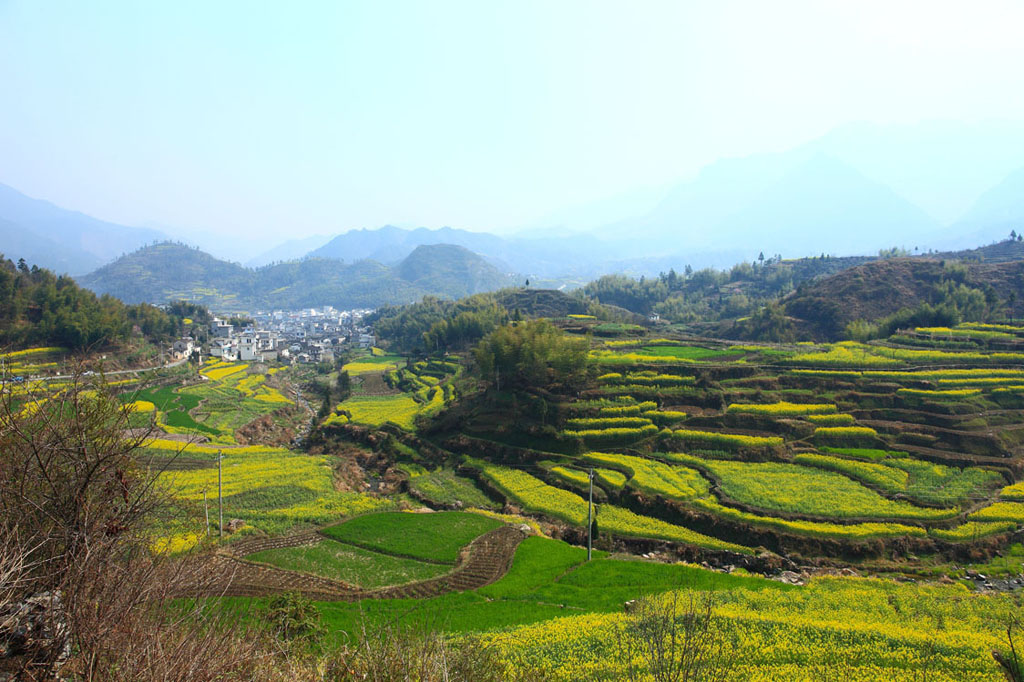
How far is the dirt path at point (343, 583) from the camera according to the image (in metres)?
20.3

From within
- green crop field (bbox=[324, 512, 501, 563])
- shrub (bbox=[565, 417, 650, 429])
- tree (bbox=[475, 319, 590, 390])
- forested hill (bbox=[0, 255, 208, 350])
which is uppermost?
forested hill (bbox=[0, 255, 208, 350])

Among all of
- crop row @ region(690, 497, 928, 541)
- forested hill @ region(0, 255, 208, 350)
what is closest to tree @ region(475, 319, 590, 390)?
crop row @ region(690, 497, 928, 541)

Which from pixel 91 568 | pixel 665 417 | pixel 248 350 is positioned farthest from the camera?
pixel 248 350

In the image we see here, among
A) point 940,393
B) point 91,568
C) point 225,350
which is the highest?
point 91,568

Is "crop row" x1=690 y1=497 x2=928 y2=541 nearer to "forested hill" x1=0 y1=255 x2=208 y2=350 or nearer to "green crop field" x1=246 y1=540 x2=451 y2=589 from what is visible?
"green crop field" x1=246 y1=540 x2=451 y2=589

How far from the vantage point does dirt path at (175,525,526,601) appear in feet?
66.5

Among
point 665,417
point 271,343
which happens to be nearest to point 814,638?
point 665,417

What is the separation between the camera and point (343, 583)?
Answer: 21.1 m

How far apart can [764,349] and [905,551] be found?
97.6 feet

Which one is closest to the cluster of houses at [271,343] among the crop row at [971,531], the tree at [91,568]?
the tree at [91,568]

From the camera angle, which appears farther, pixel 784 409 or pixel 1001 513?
pixel 784 409

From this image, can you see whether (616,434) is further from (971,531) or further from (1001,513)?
(1001,513)

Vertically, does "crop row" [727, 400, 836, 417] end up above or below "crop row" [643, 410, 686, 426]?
above

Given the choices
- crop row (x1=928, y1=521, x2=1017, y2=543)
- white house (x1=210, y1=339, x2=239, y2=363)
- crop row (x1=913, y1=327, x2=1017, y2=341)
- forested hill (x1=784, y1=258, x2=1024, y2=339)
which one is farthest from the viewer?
white house (x1=210, y1=339, x2=239, y2=363)
